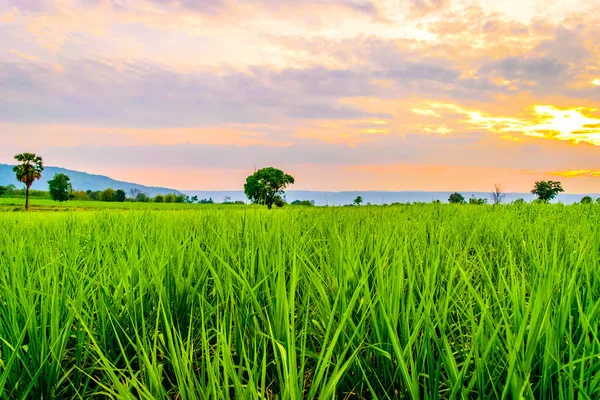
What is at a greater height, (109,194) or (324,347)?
(109,194)

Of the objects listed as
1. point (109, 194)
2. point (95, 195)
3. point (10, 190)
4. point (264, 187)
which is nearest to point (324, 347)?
point (264, 187)

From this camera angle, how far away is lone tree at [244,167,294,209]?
4.67 m

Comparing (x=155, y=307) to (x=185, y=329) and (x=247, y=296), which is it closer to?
(x=185, y=329)

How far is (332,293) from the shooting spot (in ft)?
4.82

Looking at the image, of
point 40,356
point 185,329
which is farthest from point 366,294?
point 40,356

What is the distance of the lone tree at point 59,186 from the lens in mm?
75875

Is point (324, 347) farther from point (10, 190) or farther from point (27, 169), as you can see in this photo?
point (10, 190)

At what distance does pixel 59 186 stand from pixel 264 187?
86.3m

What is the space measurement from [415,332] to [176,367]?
26.7 inches

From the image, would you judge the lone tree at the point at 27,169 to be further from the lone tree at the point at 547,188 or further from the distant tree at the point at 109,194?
the lone tree at the point at 547,188

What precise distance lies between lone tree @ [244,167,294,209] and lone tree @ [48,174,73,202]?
5648cm

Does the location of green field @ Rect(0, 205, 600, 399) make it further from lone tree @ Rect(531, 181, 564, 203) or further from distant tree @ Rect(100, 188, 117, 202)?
distant tree @ Rect(100, 188, 117, 202)

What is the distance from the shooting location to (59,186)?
7656cm

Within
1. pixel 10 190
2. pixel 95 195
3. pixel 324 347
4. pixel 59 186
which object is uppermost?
pixel 10 190
